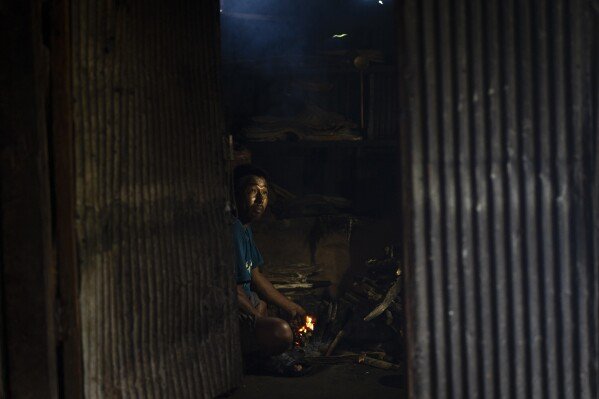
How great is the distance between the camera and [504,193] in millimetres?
3672

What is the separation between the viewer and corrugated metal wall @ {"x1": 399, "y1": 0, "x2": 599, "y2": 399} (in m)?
3.65

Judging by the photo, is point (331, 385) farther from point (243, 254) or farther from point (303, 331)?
point (243, 254)

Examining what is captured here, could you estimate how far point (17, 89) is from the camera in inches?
163

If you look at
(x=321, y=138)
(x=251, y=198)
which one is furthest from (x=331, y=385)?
(x=321, y=138)

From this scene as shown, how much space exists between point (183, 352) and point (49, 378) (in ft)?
5.05

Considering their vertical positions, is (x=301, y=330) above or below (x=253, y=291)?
below

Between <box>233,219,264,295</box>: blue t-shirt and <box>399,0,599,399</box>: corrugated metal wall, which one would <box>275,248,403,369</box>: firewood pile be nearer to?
<box>233,219,264,295</box>: blue t-shirt

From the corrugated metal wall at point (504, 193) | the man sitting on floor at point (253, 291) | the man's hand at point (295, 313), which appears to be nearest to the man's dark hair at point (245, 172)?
the man sitting on floor at point (253, 291)

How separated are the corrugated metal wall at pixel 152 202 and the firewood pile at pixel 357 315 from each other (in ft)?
5.69

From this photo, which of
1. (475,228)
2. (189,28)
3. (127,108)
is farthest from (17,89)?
(475,228)

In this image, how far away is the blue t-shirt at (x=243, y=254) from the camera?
724cm

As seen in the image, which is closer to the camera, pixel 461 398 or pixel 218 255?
pixel 461 398

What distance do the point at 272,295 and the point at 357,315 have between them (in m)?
1.08

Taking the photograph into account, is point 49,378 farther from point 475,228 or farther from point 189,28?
point 189,28
